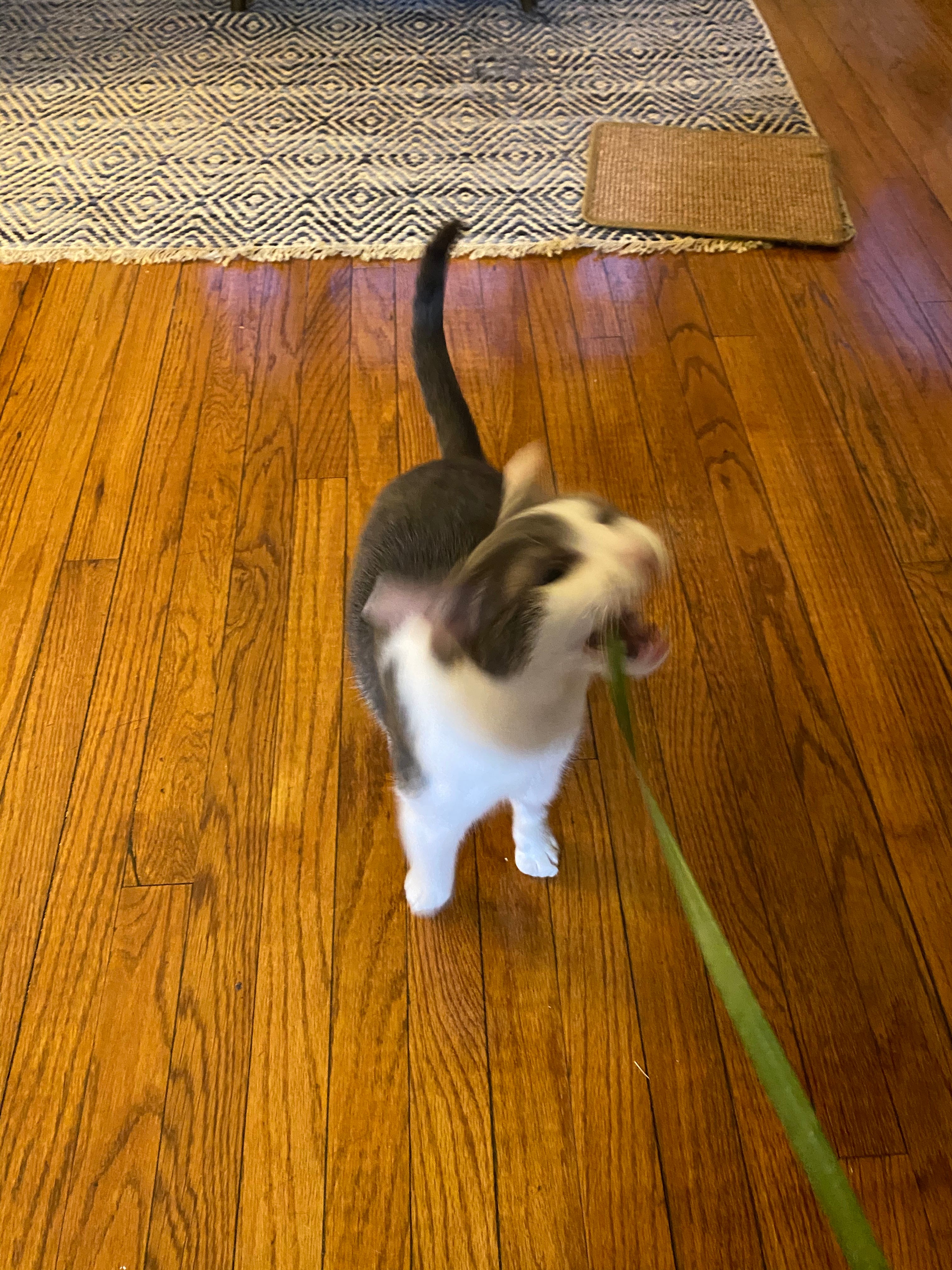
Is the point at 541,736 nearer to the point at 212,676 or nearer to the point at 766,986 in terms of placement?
the point at 766,986

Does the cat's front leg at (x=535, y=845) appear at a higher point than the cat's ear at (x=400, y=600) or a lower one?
lower

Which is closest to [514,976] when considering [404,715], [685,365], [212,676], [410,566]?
[404,715]

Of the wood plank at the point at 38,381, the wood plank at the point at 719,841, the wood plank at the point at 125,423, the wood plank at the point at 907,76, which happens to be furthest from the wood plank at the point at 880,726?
the wood plank at the point at 38,381

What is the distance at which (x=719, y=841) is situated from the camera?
1251 millimetres

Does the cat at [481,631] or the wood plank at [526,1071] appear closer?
the cat at [481,631]

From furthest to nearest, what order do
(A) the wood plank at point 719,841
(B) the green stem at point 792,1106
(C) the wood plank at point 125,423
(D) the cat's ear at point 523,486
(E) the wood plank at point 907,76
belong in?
(E) the wood plank at point 907,76
(C) the wood plank at point 125,423
(A) the wood plank at point 719,841
(D) the cat's ear at point 523,486
(B) the green stem at point 792,1106

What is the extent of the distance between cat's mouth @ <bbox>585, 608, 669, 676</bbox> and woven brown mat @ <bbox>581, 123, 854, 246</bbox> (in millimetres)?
1568

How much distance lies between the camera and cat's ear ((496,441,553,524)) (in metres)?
0.90

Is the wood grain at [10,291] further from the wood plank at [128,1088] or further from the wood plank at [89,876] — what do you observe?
the wood plank at [128,1088]

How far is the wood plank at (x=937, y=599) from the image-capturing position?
4.70 ft

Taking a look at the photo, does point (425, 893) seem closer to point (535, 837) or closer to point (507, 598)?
point (535, 837)

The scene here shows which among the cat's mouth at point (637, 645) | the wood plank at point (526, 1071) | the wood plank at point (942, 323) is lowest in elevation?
the wood plank at point (526, 1071)

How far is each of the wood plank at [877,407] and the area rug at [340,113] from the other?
0.81 ft

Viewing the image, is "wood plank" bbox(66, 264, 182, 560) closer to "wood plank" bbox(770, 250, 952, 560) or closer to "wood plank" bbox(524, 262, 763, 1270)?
"wood plank" bbox(524, 262, 763, 1270)
